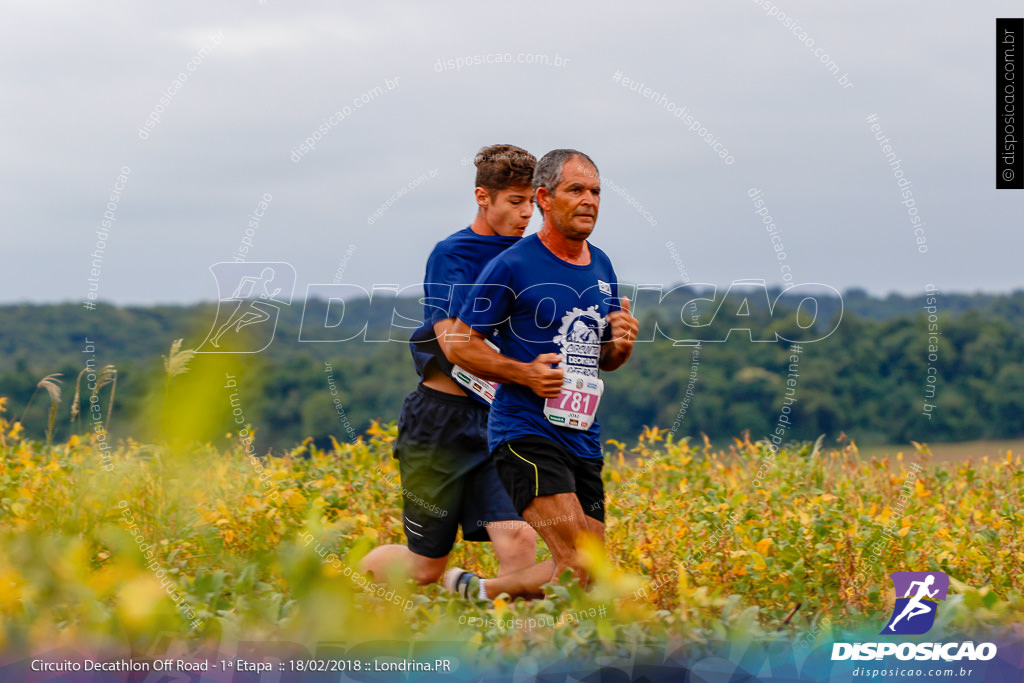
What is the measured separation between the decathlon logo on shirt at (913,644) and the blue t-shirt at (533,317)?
4.51 ft

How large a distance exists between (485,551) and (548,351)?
2.14 meters

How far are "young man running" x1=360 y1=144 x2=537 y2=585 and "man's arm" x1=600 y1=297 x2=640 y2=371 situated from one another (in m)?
0.68

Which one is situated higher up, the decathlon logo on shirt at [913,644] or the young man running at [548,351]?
the young man running at [548,351]

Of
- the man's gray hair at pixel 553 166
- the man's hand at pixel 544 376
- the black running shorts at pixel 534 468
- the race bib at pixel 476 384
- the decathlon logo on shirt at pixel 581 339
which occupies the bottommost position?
the black running shorts at pixel 534 468

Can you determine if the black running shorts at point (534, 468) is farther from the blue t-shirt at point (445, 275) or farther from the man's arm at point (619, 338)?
the blue t-shirt at point (445, 275)

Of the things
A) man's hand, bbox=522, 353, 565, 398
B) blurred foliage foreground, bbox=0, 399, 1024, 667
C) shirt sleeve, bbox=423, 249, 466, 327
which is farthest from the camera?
shirt sleeve, bbox=423, 249, 466, 327

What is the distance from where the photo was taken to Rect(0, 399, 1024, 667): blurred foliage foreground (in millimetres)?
2031

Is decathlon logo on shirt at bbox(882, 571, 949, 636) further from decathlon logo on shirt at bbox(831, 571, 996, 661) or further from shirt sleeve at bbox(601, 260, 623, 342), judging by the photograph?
shirt sleeve at bbox(601, 260, 623, 342)

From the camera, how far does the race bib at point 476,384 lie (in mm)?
4723

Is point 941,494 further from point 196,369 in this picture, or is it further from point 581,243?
point 196,369

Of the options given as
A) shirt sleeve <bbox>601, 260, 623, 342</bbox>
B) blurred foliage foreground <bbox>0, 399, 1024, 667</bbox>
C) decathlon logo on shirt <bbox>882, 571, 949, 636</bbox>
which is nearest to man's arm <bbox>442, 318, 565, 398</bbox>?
shirt sleeve <bbox>601, 260, 623, 342</bbox>

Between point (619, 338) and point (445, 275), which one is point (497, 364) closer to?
point (619, 338)

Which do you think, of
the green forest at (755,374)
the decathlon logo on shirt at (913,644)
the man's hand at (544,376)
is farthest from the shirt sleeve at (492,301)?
the green forest at (755,374)

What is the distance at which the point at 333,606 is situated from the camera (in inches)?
67.2
